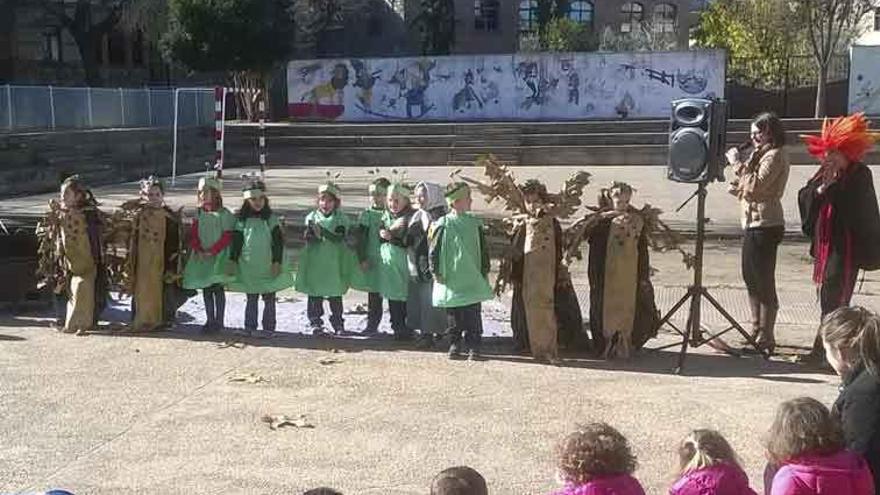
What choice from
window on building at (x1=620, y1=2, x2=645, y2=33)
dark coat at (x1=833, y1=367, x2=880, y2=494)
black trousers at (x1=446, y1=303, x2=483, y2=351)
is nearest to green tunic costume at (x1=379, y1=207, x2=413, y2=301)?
black trousers at (x1=446, y1=303, x2=483, y2=351)

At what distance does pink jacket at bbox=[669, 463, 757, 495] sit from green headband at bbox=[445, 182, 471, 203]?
4682mm

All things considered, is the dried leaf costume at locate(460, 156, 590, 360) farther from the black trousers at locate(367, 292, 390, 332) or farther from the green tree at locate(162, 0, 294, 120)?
the green tree at locate(162, 0, 294, 120)

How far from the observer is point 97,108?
1091 inches

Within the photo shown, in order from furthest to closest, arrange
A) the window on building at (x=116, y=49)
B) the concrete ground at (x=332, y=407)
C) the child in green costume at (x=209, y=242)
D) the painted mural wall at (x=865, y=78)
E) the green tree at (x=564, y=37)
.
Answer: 1. the green tree at (x=564, y=37)
2. the window on building at (x=116, y=49)
3. the painted mural wall at (x=865, y=78)
4. the child in green costume at (x=209, y=242)
5. the concrete ground at (x=332, y=407)

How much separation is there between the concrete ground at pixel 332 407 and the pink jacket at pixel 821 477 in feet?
6.25

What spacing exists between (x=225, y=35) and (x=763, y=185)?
31673 millimetres

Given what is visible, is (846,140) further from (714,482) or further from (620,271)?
(714,482)

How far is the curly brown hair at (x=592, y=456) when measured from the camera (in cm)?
321

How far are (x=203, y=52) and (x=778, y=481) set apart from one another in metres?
35.7

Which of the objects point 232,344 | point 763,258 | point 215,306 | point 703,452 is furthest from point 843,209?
point 215,306

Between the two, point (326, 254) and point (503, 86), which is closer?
point (326, 254)

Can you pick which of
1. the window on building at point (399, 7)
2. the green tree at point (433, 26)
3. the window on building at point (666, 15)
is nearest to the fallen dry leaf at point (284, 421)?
the green tree at point (433, 26)

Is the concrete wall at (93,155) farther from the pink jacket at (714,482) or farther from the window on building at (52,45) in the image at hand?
the pink jacket at (714,482)

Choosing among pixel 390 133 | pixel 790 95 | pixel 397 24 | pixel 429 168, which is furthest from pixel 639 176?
pixel 397 24
